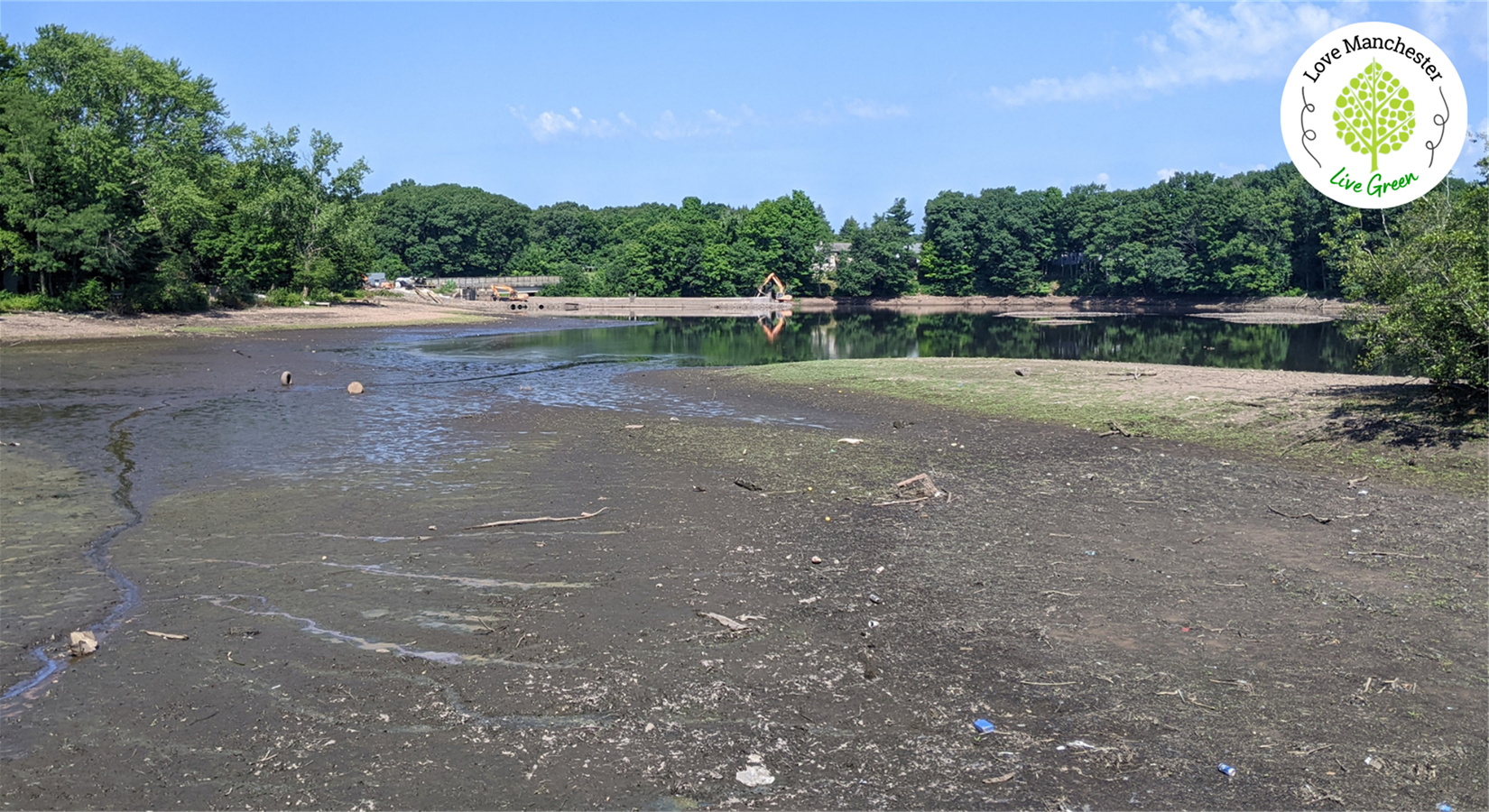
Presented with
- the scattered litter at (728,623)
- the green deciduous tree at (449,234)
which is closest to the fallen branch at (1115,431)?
the scattered litter at (728,623)

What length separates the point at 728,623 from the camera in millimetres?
9094

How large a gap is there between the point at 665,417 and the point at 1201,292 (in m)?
99.8

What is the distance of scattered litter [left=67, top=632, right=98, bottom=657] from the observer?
8422 millimetres

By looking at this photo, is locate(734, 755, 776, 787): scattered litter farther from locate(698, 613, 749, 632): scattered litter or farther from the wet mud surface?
locate(698, 613, 749, 632): scattered litter

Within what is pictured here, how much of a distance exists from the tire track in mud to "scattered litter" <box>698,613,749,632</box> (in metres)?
5.51

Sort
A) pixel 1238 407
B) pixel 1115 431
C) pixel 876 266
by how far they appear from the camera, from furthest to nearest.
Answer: pixel 876 266, pixel 1238 407, pixel 1115 431

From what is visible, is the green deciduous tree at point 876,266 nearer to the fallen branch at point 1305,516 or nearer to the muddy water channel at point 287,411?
the muddy water channel at point 287,411

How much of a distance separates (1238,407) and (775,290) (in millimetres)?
107671

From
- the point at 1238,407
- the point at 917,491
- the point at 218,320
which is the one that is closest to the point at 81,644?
the point at 917,491

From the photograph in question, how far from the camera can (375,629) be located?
29.7 ft

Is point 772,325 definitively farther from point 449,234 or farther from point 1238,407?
point 449,234

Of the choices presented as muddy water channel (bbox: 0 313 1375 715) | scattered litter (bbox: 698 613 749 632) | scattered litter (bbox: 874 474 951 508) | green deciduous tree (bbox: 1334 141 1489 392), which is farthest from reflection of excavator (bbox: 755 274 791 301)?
scattered litter (bbox: 698 613 749 632)

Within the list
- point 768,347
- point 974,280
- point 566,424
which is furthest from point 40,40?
point 974,280

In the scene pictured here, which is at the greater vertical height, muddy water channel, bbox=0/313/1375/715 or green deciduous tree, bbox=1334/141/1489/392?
green deciduous tree, bbox=1334/141/1489/392
